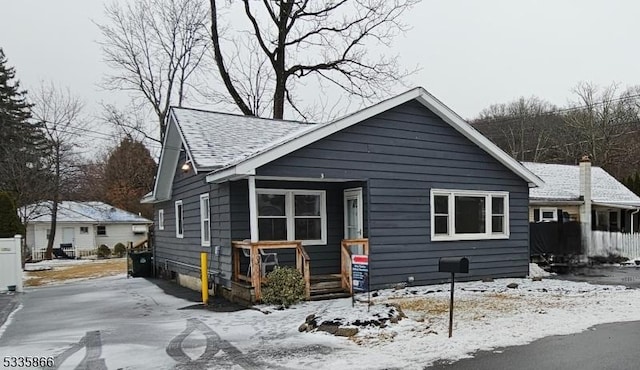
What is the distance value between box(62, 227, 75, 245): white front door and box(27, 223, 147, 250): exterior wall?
0.15 meters

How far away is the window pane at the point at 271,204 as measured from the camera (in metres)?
11.8

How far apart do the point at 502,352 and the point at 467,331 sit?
3.63 ft

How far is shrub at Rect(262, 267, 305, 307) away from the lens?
10.1m

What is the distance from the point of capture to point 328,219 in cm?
1250

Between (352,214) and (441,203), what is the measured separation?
235cm

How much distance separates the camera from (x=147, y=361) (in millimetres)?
6520

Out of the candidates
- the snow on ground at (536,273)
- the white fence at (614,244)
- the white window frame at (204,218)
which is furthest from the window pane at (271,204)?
the white fence at (614,244)

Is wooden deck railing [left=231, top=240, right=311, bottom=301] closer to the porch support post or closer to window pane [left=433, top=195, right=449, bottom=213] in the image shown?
the porch support post

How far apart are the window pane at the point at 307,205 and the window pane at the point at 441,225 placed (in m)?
3.05

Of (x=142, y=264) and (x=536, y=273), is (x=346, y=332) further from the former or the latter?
(x=142, y=264)

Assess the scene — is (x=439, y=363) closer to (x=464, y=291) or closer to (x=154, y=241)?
(x=464, y=291)

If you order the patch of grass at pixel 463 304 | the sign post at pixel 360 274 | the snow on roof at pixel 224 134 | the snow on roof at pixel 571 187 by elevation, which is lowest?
the patch of grass at pixel 463 304

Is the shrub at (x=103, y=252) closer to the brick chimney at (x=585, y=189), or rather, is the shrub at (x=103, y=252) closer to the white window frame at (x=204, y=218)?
the white window frame at (x=204, y=218)

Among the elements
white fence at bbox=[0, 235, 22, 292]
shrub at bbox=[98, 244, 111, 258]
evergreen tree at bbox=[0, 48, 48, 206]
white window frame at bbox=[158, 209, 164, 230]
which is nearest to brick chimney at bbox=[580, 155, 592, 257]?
white window frame at bbox=[158, 209, 164, 230]
